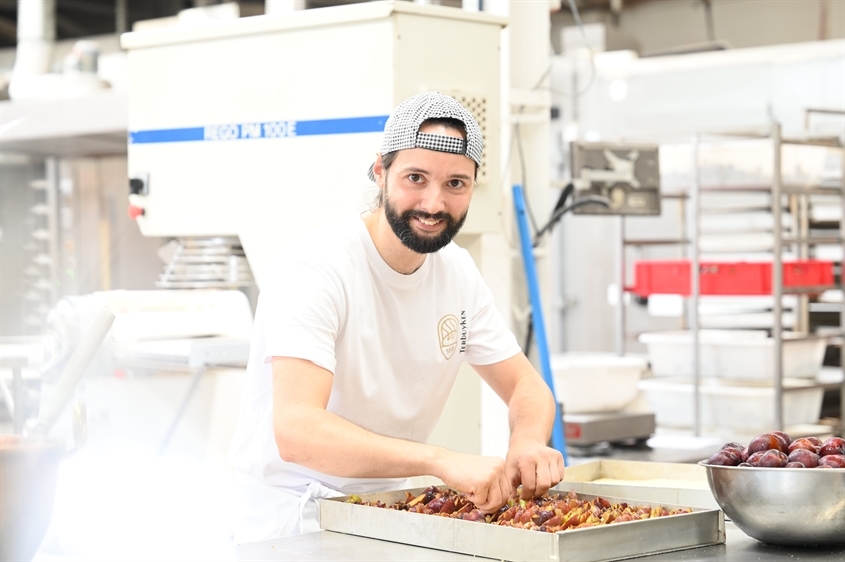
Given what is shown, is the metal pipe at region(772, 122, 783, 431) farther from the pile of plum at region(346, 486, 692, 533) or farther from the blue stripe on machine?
the pile of plum at region(346, 486, 692, 533)

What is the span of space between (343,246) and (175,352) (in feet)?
4.42

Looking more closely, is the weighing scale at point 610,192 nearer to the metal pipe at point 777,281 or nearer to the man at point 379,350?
the metal pipe at point 777,281

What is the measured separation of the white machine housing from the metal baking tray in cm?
116

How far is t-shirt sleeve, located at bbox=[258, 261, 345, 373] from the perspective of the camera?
5.80 feet

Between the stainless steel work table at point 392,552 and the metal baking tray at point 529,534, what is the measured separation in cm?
1

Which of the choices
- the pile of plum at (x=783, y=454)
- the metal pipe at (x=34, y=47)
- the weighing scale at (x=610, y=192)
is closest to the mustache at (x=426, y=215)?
the pile of plum at (x=783, y=454)

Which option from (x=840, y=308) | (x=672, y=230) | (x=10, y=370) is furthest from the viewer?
(x=672, y=230)

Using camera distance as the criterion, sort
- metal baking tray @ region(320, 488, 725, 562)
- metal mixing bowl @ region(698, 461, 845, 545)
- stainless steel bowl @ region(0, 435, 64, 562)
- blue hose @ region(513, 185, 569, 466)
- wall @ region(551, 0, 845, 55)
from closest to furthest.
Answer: stainless steel bowl @ region(0, 435, 64, 562) < metal baking tray @ region(320, 488, 725, 562) < metal mixing bowl @ region(698, 461, 845, 545) < blue hose @ region(513, 185, 569, 466) < wall @ region(551, 0, 845, 55)

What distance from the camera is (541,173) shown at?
3486mm

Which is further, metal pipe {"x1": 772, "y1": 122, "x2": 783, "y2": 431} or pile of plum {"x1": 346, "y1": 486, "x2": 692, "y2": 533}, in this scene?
metal pipe {"x1": 772, "y1": 122, "x2": 783, "y2": 431}

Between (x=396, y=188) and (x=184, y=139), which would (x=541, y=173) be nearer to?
(x=184, y=139)

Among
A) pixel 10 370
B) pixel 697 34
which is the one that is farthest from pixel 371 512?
pixel 697 34

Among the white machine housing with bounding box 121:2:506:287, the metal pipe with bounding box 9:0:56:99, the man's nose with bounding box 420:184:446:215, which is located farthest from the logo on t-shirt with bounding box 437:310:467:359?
the metal pipe with bounding box 9:0:56:99

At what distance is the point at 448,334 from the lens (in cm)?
205
